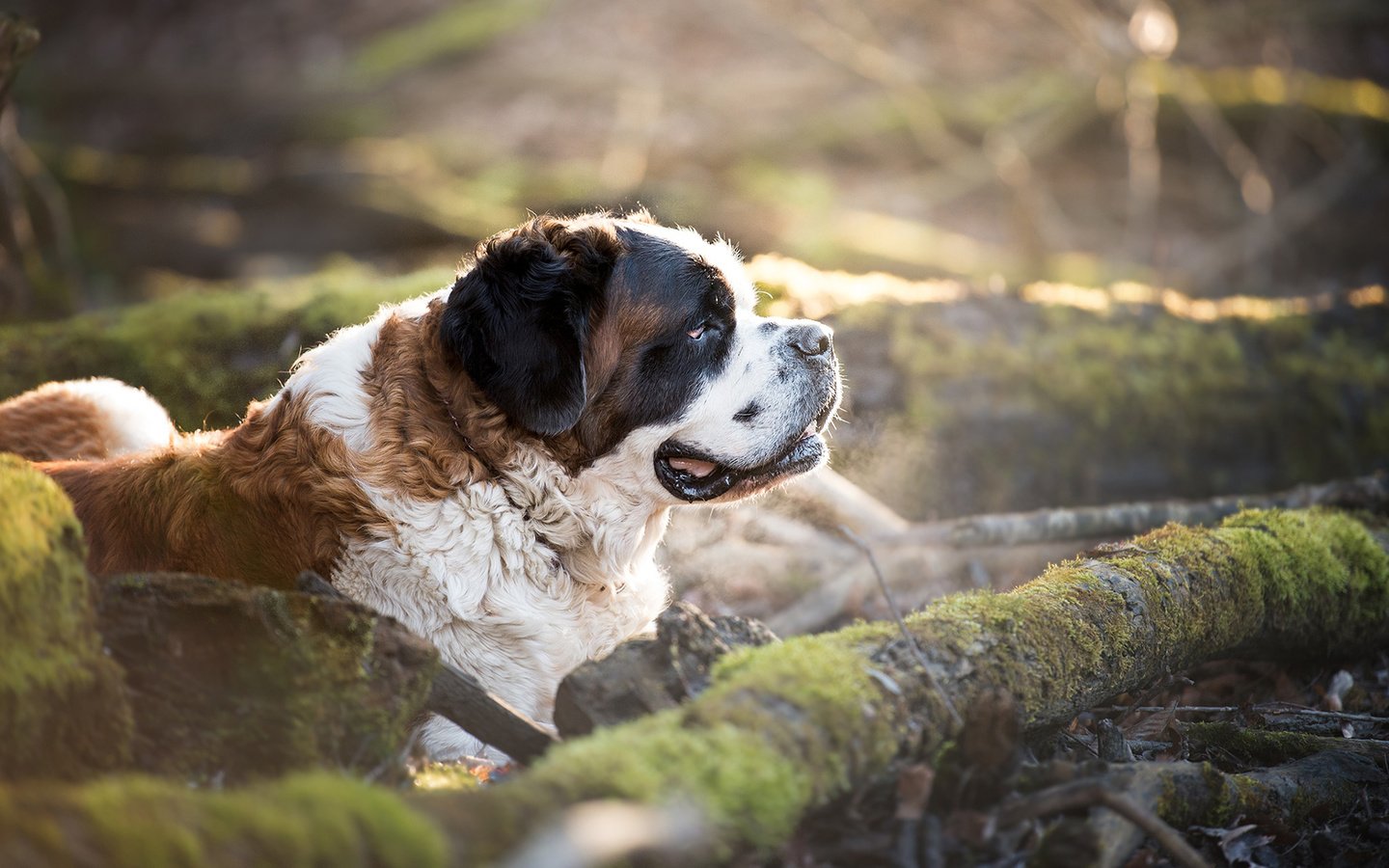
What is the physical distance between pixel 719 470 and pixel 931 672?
1529mm

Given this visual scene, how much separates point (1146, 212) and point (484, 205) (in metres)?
8.07

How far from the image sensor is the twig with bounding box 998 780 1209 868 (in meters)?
2.28

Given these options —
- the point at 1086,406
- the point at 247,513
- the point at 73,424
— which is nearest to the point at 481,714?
the point at 247,513

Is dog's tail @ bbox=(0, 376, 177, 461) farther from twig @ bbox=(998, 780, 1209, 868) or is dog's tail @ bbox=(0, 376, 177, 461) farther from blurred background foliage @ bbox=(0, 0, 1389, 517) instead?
twig @ bbox=(998, 780, 1209, 868)

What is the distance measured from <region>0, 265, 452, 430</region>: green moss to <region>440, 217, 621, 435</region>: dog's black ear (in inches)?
97.7

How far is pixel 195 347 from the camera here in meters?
5.86

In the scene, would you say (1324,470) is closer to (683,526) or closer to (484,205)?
(683,526)

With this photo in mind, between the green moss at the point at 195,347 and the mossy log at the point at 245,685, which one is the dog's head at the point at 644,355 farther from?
the green moss at the point at 195,347

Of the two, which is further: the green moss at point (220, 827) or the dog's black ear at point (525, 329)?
the dog's black ear at point (525, 329)

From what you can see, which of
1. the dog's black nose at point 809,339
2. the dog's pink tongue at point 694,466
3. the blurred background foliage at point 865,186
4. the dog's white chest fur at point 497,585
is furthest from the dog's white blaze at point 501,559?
the blurred background foliage at point 865,186

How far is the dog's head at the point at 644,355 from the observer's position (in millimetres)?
3600

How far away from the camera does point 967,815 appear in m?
2.49

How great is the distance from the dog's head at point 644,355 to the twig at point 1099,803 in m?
1.89

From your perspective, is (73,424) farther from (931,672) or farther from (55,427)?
(931,672)
